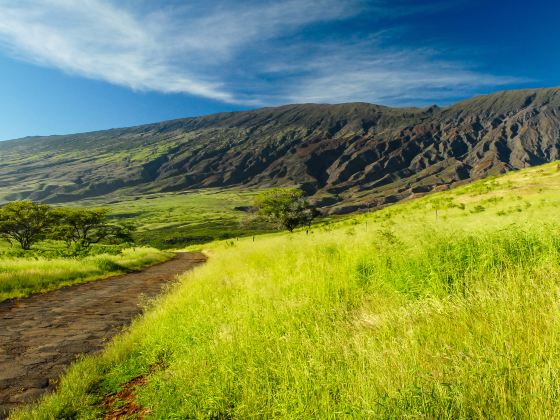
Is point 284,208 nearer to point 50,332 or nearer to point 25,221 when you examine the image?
point 25,221

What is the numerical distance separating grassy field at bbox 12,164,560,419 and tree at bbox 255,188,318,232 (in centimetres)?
6892

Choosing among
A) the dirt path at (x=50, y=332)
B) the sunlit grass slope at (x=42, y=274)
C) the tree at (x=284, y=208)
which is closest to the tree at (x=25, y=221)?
the tree at (x=284, y=208)

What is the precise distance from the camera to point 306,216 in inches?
3169

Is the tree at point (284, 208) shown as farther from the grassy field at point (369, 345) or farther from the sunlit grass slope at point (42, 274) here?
the grassy field at point (369, 345)

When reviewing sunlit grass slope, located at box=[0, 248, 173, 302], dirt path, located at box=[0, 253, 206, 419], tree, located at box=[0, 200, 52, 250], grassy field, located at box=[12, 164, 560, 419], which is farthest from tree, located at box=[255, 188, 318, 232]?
grassy field, located at box=[12, 164, 560, 419]

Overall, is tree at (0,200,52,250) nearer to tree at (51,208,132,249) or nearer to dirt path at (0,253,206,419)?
tree at (51,208,132,249)

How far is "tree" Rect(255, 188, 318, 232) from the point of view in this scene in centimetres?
7862

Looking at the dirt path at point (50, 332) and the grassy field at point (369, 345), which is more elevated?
the grassy field at point (369, 345)

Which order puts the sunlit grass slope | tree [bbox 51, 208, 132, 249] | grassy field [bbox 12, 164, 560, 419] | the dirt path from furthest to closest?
tree [bbox 51, 208, 132, 249] → the sunlit grass slope → the dirt path → grassy field [bbox 12, 164, 560, 419]

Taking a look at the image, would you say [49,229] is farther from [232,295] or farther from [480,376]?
[480,376]

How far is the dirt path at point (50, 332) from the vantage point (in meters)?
6.40

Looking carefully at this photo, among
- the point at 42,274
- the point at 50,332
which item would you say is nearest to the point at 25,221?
the point at 42,274

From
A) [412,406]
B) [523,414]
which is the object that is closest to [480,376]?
[523,414]

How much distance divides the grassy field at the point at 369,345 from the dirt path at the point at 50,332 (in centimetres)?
73
